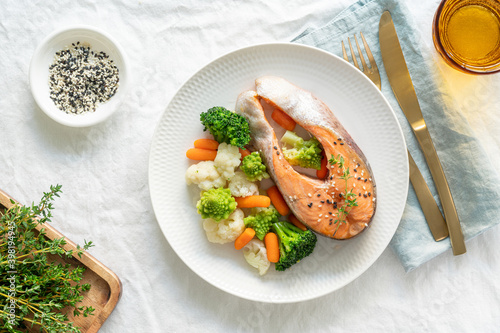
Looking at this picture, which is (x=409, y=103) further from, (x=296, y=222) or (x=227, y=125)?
(x=227, y=125)

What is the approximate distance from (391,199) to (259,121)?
39.5 inches

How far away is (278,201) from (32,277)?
1594 millimetres

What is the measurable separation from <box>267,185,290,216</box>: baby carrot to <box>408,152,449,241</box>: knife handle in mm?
880

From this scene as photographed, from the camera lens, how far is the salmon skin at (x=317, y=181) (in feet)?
9.08

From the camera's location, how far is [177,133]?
9.67 ft

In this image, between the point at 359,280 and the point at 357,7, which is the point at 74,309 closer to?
the point at 359,280

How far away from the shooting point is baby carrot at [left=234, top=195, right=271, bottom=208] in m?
2.82

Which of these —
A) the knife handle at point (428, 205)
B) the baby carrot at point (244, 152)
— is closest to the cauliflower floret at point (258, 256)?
the baby carrot at point (244, 152)

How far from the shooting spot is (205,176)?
2.82 metres

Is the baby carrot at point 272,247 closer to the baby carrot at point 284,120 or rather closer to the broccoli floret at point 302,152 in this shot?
the broccoli floret at point 302,152

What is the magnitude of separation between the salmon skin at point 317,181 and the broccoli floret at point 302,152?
61 millimetres

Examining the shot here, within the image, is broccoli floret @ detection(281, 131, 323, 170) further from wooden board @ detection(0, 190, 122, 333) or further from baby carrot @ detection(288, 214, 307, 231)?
wooden board @ detection(0, 190, 122, 333)

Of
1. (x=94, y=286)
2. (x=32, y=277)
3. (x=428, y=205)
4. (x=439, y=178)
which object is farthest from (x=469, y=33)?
(x=32, y=277)

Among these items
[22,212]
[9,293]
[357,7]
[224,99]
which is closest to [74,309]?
[9,293]
